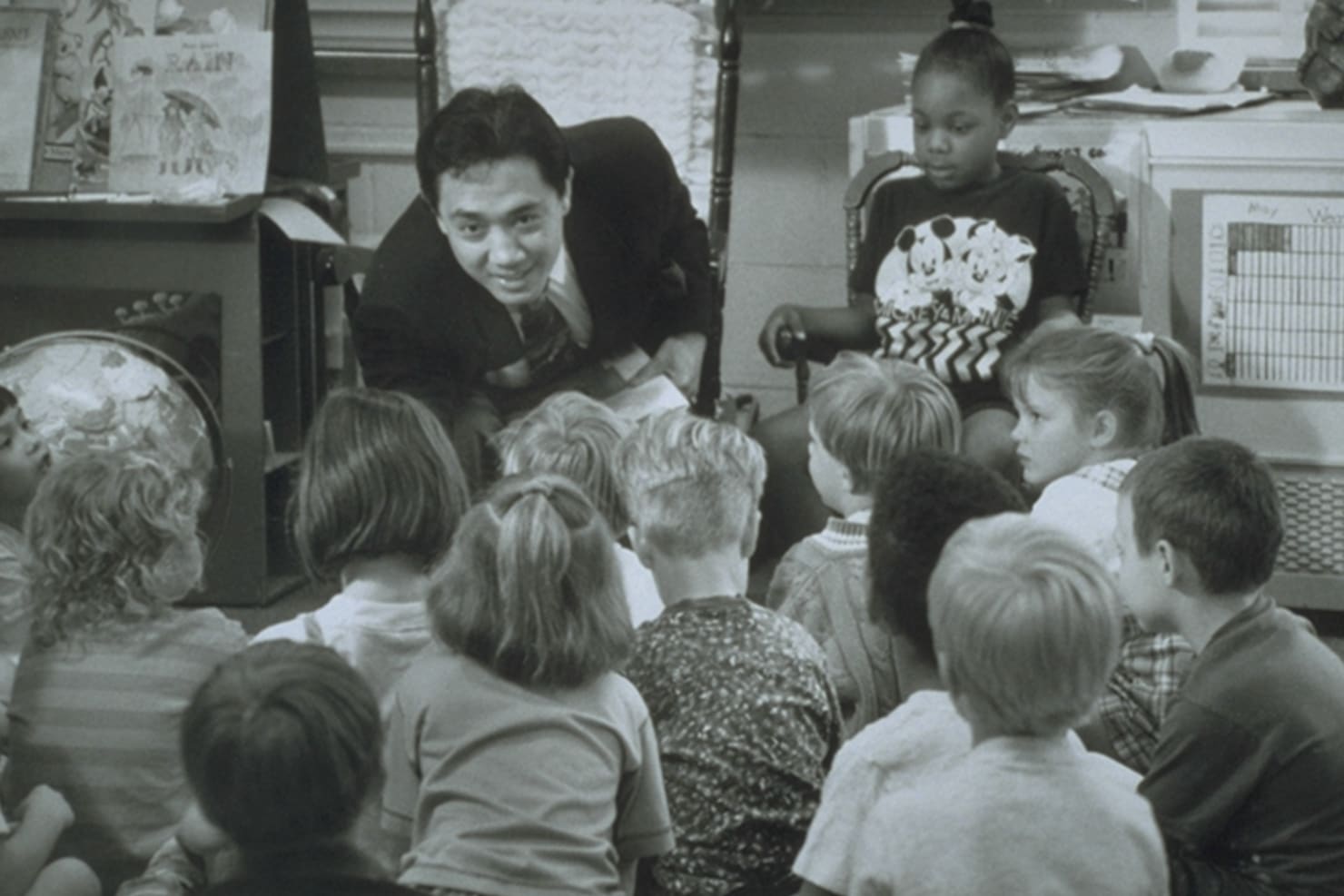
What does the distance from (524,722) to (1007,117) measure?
1969 mm

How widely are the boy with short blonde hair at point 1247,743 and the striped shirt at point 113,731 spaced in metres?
1.01

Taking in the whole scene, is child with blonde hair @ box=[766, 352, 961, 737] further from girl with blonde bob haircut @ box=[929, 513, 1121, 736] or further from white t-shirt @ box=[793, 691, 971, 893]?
girl with blonde bob haircut @ box=[929, 513, 1121, 736]

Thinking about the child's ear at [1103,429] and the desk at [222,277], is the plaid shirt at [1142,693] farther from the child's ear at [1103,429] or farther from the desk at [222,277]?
the desk at [222,277]

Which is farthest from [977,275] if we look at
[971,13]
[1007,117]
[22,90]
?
[22,90]

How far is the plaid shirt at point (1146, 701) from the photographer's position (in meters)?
2.41

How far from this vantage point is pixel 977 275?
140 inches

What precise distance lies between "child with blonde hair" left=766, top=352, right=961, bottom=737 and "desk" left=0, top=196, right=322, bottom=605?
1592 millimetres

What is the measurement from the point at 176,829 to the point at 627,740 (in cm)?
53

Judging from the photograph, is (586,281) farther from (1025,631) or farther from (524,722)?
(1025,631)

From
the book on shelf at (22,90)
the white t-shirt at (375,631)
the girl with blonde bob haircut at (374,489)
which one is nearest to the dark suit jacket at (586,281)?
the girl with blonde bob haircut at (374,489)

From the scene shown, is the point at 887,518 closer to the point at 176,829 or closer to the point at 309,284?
the point at 176,829

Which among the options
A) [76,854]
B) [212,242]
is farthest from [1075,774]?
[212,242]

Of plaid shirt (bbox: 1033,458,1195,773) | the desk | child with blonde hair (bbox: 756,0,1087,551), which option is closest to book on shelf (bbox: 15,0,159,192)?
the desk

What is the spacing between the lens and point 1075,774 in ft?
5.48
